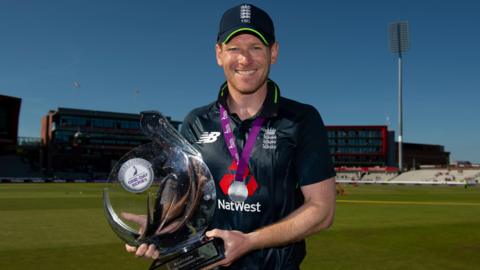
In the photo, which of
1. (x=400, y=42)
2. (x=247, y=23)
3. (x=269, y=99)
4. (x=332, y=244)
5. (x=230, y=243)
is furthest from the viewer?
(x=400, y=42)

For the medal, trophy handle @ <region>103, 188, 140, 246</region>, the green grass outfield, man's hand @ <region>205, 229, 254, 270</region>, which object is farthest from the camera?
the green grass outfield

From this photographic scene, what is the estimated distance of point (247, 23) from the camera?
216cm

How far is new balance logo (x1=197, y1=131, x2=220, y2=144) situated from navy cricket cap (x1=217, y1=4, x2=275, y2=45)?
483 millimetres

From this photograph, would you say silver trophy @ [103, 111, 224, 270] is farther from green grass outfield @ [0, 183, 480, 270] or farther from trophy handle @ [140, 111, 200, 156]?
green grass outfield @ [0, 183, 480, 270]

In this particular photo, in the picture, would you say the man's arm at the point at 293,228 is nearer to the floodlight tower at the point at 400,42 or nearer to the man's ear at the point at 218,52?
the man's ear at the point at 218,52

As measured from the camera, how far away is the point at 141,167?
1921mm

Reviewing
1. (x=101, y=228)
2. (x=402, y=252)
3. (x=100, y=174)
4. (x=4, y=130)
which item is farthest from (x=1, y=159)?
(x=402, y=252)

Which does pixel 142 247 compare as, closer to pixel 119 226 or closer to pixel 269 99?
pixel 119 226

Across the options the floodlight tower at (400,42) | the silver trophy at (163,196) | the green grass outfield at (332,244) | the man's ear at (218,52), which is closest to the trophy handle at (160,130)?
the silver trophy at (163,196)

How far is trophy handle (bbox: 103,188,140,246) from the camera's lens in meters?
1.91

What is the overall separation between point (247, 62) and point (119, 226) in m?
0.99

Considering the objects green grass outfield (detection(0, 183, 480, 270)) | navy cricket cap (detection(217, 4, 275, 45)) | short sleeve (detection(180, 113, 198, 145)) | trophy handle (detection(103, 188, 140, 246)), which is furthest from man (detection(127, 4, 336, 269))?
green grass outfield (detection(0, 183, 480, 270))

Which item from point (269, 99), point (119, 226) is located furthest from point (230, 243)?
point (269, 99)

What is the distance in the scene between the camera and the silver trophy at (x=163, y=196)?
186 cm
